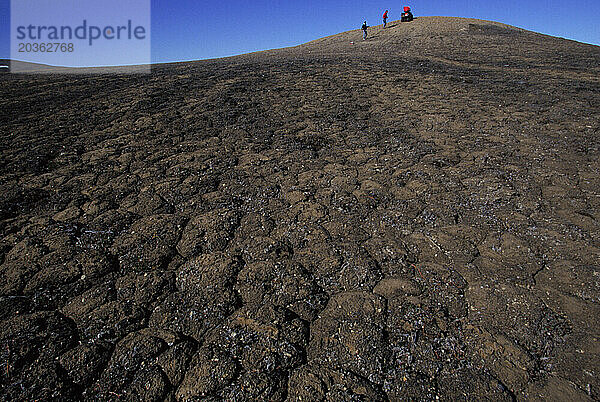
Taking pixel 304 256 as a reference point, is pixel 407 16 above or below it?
above

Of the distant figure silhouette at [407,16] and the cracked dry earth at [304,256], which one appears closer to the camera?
the cracked dry earth at [304,256]

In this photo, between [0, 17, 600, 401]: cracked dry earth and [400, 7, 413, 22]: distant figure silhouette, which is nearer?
[0, 17, 600, 401]: cracked dry earth

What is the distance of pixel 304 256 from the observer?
2.13 metres

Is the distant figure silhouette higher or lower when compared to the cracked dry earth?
higher

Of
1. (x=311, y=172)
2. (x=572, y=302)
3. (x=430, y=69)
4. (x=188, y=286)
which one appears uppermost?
(x=430, y=69)

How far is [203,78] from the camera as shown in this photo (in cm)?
702

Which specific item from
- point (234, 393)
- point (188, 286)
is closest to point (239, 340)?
point (234, 393)

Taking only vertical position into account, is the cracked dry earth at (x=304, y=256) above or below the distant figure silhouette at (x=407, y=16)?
below

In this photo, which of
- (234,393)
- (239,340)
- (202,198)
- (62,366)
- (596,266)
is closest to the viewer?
(234,393)

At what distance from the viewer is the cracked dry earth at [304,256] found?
4.75 ft

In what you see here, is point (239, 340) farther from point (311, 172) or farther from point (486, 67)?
point (486, 67)

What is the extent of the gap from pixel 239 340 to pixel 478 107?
16.0 feet

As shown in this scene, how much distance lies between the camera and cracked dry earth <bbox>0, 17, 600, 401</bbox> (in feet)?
4.75

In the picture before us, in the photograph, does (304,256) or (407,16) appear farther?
(407,16)
